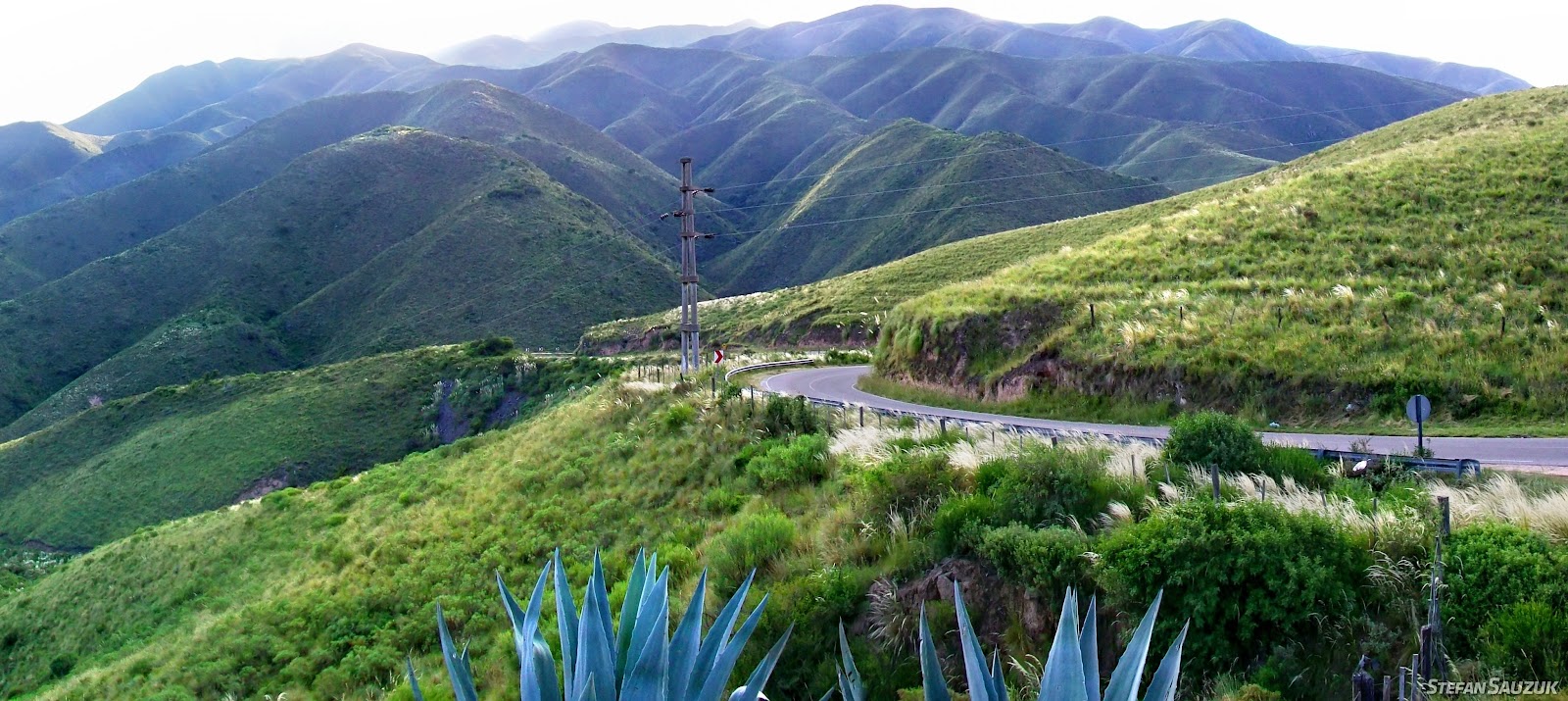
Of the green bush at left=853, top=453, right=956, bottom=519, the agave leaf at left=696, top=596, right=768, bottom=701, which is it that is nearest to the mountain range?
the green bush at left=853, top=453, right=956, bottom=519

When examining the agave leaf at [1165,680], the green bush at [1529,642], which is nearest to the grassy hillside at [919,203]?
the green bush at [1529,642]

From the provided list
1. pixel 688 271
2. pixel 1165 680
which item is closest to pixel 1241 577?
pixel 1165 680

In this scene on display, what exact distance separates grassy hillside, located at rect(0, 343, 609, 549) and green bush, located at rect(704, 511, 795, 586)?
2783 cm

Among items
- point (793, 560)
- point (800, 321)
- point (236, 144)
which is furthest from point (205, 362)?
point (236, 144)

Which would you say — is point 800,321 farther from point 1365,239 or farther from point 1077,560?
point 1077,560

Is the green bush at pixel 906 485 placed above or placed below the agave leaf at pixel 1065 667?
below

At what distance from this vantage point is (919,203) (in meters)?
103

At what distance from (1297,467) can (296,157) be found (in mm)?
173206

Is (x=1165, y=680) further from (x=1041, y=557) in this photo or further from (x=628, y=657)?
(x=1041, y=557)

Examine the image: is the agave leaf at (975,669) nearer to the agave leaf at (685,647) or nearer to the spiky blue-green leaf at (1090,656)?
the spiky blue-green leaf at (1090,656)

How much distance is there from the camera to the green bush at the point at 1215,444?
8.63 meters

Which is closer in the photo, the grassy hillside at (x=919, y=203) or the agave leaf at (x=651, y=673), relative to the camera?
the agave leaf at (x=651, y=673)

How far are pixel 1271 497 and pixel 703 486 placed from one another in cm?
870

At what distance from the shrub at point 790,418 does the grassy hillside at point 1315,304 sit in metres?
5.45
